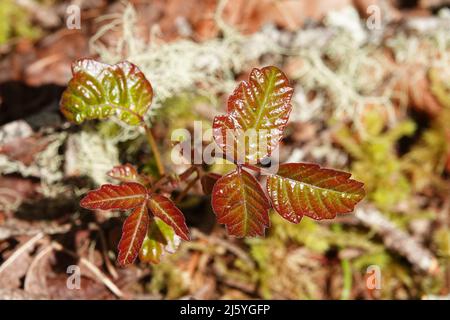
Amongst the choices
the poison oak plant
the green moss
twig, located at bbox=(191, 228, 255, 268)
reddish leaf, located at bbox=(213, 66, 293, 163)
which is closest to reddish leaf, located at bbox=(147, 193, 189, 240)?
the poison oak plant

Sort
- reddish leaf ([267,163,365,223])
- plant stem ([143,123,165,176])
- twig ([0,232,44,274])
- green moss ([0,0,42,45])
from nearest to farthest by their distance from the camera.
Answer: reddish leaf ([267,163,365,223]), plant stem ([143,123,165,176]), twig ([0,232,44,274]), green moss ([0,0,42,45])

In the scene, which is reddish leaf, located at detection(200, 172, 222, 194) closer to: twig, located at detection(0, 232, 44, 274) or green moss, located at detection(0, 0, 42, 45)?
twig, located at detection(0, 232, 44, 274)

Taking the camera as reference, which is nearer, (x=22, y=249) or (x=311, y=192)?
(x=311, y=192)

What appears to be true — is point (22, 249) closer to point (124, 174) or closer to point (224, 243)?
point (124, 174)

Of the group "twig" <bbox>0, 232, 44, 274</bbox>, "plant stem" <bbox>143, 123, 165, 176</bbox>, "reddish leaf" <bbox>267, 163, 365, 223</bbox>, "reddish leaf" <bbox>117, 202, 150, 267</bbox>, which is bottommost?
"twig" <bbox>0, 232, 44, 274</bbox>

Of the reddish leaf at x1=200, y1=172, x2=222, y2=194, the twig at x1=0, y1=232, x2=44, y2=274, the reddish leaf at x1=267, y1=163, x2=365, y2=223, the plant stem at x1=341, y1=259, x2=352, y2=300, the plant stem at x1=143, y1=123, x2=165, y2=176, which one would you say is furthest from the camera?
the plant stem at x1=341, y1=259, x2=352, y2=300

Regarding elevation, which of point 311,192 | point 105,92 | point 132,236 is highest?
point 105,92

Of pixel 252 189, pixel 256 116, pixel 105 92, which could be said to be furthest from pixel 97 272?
pixel 256 116
